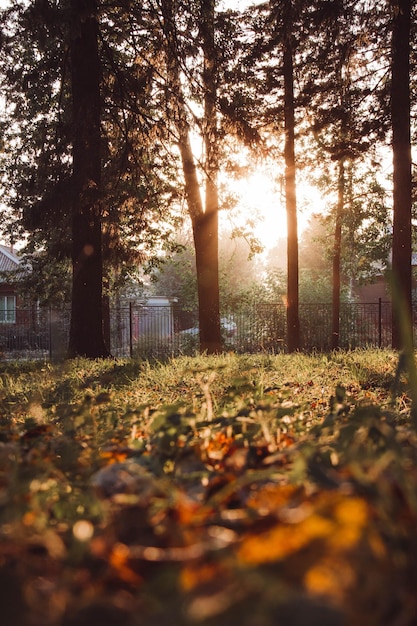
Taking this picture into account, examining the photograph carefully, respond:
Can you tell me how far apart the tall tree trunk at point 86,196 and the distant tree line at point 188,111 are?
3 cm

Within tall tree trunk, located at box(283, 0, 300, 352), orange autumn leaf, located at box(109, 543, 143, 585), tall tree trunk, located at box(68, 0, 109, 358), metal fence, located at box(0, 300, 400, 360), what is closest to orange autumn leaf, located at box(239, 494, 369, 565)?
orange autumn leaf, located at box(109, 543, 143, 585)

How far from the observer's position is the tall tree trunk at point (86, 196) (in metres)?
10.9

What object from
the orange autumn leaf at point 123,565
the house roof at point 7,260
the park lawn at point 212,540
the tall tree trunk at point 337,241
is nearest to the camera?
the park lawn at point 212,540

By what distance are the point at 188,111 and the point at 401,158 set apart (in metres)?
4.69

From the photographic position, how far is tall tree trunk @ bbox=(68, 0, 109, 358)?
1086cm

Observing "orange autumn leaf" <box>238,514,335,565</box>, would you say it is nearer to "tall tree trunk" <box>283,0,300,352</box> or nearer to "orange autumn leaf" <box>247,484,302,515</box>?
"orange autumn leaf" <box>247,484,302,515</box>

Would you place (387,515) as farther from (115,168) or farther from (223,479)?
(115,168)

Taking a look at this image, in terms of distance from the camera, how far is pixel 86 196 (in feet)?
35.4

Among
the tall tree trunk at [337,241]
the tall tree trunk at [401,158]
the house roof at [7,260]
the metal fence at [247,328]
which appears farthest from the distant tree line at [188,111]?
the house roof at [7,260]

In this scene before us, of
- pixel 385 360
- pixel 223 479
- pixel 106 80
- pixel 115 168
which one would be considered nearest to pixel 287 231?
pixel 115 168

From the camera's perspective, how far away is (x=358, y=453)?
1.12 meters

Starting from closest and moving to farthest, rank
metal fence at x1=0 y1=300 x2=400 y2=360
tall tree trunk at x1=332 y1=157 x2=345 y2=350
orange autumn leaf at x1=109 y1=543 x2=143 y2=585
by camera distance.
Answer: orange autumn leaf at x1=109 y1=543 x2=143 y2=585 → tall tree trunk at x1=332 y1=157 x2=345 y2=350 → metal fence at x1=0 y1=300 x2=400 y2=360

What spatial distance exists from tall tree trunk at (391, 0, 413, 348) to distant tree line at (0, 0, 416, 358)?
0.03m

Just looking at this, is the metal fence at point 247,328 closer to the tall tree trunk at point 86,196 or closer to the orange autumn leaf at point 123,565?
the tall tree trunk at point 86,196
